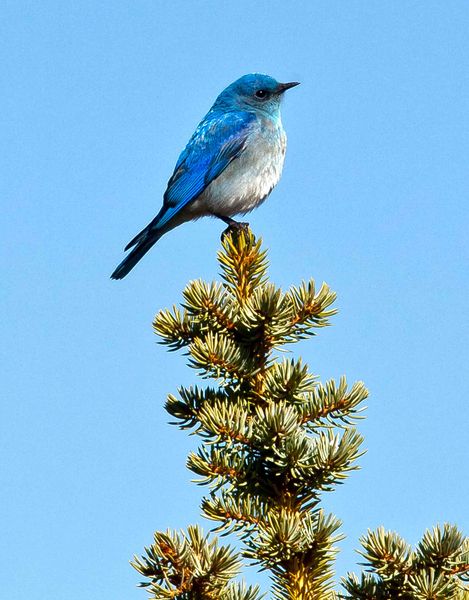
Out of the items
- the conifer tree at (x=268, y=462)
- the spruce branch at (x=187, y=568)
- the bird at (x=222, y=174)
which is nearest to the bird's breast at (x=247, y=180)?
the bird at (x=222, y=174)

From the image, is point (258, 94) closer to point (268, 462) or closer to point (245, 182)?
point (245, 182)

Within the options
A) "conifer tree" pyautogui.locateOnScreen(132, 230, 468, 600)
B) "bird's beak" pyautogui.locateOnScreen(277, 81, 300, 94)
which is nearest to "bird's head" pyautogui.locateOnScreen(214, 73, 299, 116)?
"bird's beak" pyautogui.locateOnScreen(277, 81, 300, 94)

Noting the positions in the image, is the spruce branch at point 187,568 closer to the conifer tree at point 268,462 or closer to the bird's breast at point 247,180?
the conifer tree at point 268,462

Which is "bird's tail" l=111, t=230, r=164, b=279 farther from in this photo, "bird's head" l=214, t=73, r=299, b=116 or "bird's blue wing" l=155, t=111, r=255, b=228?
"bird's head" l=214, t=73, r=299, b=116

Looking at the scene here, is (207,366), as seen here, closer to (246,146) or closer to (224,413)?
(224,413)

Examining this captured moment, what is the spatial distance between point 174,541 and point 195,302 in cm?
99

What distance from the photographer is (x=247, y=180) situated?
24.4ft

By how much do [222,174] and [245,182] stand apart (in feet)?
0.91

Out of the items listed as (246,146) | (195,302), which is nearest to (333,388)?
(195,302)

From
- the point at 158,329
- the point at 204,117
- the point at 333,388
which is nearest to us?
the point at 333,388

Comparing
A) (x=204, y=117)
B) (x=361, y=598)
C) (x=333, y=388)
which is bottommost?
(x=361, y=598)

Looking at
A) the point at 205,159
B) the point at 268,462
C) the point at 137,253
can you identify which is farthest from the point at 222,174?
the point at 268,462

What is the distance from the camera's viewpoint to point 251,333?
3102 mm

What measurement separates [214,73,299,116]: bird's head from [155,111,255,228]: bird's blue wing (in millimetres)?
254
